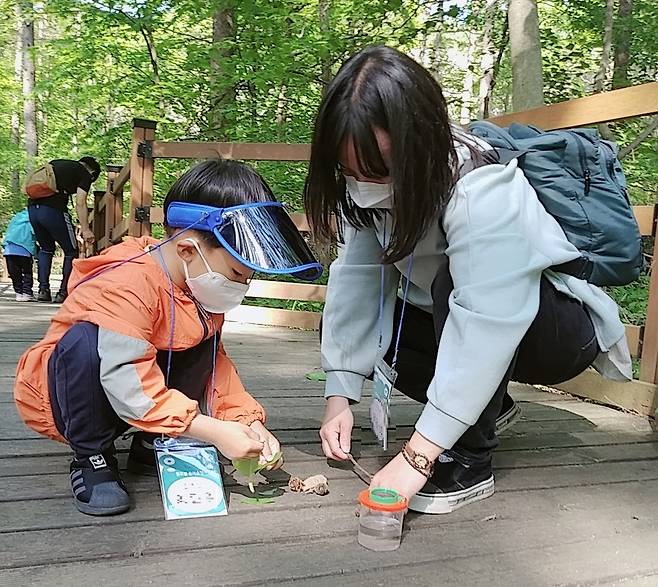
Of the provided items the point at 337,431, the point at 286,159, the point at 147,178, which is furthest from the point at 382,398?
the point at 147,178

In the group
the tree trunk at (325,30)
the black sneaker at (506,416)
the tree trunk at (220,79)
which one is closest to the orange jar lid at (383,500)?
the black sneaker at (506,416)

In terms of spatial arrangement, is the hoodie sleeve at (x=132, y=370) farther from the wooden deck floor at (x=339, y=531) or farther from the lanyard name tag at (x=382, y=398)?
the lanyard name tag at (x=382, y=398)

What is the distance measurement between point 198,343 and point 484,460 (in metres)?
0.68

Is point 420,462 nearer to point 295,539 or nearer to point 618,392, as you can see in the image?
point 295,539

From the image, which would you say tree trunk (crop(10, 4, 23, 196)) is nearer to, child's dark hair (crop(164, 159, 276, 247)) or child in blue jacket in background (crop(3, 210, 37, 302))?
child in blue jacket in background (crop(3, 210, 37, 302))

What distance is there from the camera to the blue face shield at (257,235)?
139cm

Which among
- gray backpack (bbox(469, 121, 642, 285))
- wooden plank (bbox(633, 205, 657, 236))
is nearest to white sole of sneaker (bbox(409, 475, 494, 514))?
gray backpack (bbox(469, 121, 642, 285))

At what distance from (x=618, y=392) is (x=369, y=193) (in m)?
1.48

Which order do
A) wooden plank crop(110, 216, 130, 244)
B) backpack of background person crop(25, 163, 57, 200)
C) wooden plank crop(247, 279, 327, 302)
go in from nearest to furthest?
wooden plank crop(247, 279, 327, 302)
wooden plank crop(110, 216, 130, 244)
backpack of background person crop(25, 163, 57, 200)

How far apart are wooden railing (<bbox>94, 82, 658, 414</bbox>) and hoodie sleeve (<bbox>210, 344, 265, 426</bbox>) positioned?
121cm

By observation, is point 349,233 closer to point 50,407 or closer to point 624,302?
point 50,407

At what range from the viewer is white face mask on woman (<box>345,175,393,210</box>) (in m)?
1.37

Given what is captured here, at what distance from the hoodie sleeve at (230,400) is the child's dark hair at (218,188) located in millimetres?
390

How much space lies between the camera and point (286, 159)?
4.21m
